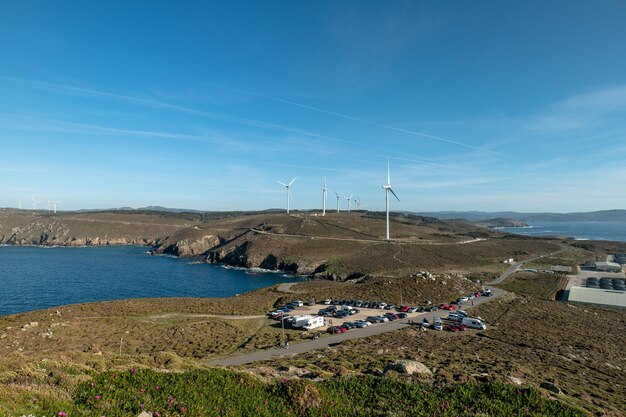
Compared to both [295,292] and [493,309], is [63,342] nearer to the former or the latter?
[295,292]

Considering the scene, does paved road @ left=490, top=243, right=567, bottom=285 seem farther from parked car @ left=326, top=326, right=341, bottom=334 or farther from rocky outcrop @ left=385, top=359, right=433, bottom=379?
rocky outcrop @ left=385, top=359, right=433, bottom=379

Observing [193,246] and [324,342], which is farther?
[193,246]

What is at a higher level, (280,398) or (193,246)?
(280,398)

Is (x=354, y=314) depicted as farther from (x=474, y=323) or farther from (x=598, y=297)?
(x=598, y=297)

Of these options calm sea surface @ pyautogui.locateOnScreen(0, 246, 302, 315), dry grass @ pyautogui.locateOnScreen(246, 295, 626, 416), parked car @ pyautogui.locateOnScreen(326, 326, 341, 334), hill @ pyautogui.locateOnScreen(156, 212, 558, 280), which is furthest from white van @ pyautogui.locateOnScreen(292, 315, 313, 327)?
hill @ pyautogui.locateOnScreen(156, 212, 558, 280)

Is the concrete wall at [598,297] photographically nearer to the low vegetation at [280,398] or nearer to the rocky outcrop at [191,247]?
the low vegetation at [280,398]

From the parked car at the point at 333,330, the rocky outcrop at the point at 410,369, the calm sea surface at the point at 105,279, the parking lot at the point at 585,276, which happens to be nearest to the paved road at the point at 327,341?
the parked car at the point at 333,330

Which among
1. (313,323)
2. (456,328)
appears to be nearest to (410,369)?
(313,323)
